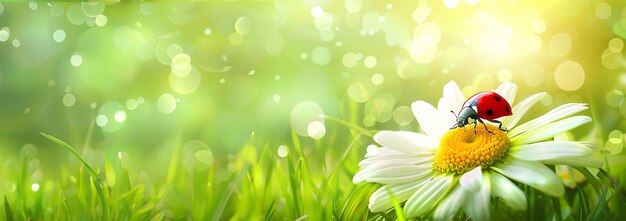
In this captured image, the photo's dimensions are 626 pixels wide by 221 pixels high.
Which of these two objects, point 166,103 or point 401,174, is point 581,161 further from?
point 166,103

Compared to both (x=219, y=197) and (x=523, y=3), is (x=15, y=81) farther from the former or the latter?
(x=523, y=3)

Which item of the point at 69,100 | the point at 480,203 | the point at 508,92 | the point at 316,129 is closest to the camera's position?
the point at 480,203

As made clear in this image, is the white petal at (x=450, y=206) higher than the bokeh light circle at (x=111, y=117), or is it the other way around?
the bokeh light circle at (x=111, y=117)

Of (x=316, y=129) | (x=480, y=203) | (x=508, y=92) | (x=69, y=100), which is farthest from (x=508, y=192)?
(x=69, y=100)

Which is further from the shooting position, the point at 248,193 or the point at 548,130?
the point at 248,193

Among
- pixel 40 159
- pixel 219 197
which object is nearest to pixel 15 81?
pixel 40 159

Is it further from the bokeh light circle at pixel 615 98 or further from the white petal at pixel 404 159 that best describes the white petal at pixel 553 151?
the bokeh light circle at pixel 615 98

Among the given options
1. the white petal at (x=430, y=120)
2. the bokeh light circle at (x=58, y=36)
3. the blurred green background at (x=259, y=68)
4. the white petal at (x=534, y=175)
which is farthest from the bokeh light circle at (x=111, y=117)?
the white petal at (x=534, y=175)
